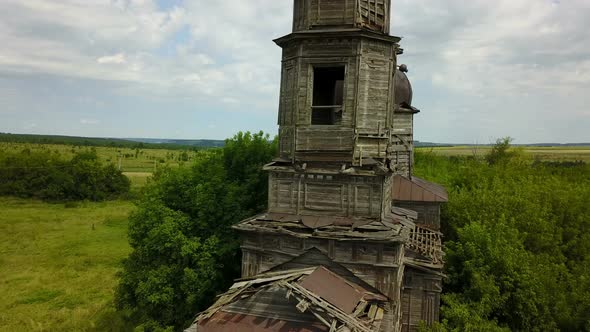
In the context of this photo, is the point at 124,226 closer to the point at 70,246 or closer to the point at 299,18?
the point at 70,246

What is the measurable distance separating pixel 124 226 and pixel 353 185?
4055cm

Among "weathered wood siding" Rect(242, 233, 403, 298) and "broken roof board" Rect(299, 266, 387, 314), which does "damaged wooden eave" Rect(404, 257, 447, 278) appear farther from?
"broken roof board" Rect(299, 266, 387, 314)

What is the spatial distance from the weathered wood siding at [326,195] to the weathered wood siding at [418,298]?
4.29 metres

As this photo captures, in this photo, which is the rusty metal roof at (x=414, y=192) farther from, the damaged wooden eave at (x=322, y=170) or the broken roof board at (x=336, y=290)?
the broken roof board at (x=336, y=290)

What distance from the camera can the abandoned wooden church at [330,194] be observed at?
1042cm

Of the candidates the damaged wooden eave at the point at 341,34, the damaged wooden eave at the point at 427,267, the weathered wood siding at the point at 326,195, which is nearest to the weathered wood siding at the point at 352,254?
the weathered wood siding at the point at 326,195

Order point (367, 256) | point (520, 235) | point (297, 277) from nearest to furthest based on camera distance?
point (297, 277) → point (367, 256) → point (520, 235)

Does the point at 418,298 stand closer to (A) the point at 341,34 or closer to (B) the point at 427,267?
(B) the point at 427,267

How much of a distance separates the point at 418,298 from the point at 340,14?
10.5 m

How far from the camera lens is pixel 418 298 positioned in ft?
47.6

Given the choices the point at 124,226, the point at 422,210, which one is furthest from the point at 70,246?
the point at 422,210

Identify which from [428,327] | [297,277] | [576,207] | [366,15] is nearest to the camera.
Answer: [297,277]

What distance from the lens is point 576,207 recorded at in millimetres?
23125

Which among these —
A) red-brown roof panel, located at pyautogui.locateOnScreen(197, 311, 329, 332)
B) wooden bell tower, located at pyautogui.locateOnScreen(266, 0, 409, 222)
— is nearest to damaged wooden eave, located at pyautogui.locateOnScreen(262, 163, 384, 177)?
wooden bell tower, located at pyautogui.locateOnScreen(266, 0, 409, 222)
